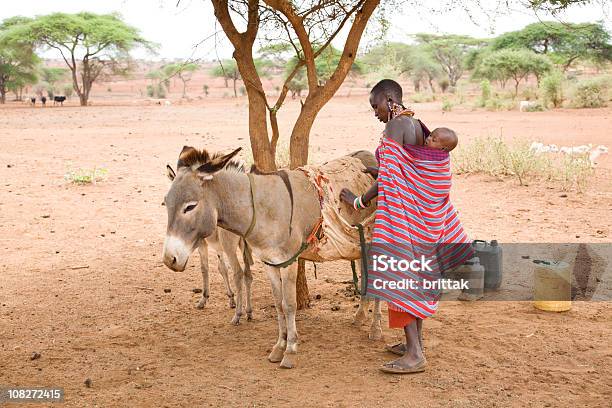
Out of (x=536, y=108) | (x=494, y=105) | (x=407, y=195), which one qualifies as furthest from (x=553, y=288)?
(x=494, y=105)

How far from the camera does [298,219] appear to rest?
4.00 metres

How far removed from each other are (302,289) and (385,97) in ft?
6.38

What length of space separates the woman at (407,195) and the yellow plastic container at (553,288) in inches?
56.2

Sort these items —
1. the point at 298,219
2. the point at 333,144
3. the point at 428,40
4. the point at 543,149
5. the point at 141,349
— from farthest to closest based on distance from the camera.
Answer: the point at 428,40, the point at 333,144, the point at 543,149, the point at 141,349, the point at 298,219

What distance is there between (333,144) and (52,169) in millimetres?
6768

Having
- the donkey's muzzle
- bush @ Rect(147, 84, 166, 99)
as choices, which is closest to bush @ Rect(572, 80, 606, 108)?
the donkey's muzzle

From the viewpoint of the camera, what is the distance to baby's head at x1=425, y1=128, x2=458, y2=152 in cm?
363

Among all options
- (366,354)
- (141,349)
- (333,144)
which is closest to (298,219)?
(366,354)

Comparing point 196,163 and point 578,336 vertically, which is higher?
point 196,163

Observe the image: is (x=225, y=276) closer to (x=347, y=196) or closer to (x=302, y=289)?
(x=302, y=289)

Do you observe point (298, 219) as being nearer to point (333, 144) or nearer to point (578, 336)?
point (578, 336)

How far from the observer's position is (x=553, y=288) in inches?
190

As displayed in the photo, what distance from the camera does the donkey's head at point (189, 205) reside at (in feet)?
11.3

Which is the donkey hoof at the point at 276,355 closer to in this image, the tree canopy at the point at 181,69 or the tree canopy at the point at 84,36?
the tree canopy at the point at 181,69
